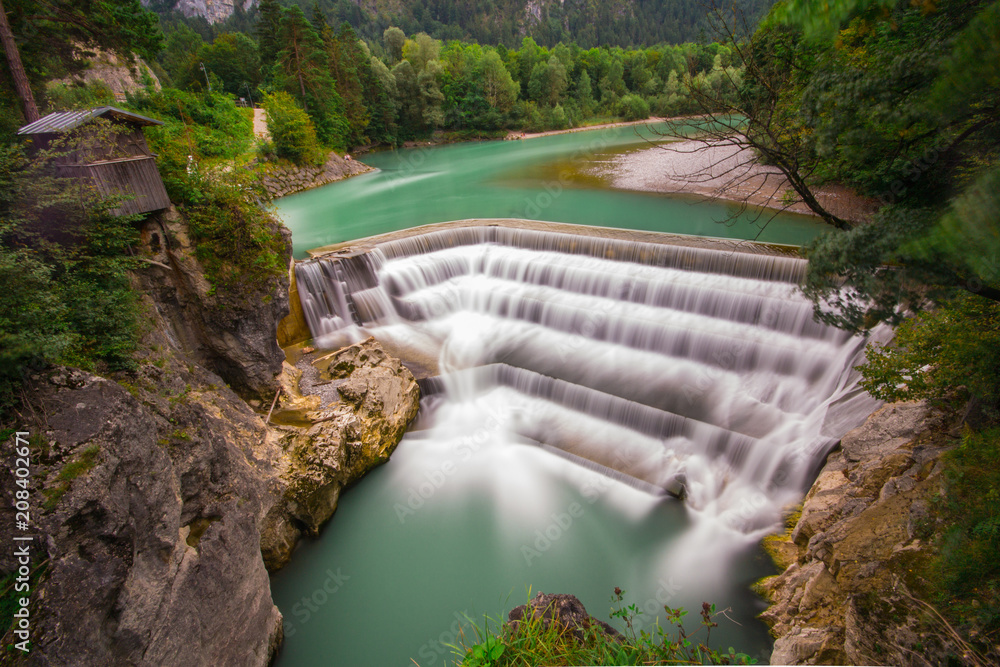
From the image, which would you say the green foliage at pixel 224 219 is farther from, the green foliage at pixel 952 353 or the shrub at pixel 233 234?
the green foliage at pixel 952 353

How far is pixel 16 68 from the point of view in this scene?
9.52 m

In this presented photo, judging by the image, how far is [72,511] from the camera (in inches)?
147

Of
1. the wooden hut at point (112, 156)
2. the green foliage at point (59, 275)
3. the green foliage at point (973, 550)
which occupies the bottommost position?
the green foliage at point (973, 550)

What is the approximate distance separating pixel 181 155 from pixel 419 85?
144 ft

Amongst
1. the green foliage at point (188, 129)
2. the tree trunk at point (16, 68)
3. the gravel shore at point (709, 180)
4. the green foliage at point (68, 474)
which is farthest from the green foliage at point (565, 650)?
the gravel shore at point (709, 180)

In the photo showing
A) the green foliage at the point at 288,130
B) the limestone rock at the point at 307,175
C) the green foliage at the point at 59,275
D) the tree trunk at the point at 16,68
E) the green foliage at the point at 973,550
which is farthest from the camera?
the green foliage at the point at 288,130

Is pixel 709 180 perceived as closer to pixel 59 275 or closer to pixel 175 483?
pixel 175 483

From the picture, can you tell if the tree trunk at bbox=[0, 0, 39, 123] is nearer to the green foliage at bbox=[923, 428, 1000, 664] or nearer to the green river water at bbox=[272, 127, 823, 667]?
the green river water at bbox=[272, 127, 823, 667]

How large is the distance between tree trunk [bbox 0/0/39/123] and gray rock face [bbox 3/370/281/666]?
9030 millimetres

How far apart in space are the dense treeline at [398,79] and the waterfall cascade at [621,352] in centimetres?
1968

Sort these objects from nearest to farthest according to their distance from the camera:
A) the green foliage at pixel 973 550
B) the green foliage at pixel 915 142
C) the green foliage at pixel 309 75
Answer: the green foliage at pixel 915 142, the green foliage at pixel 973 550, the green foliage at pixel 309 75

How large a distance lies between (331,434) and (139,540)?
4.00 metres

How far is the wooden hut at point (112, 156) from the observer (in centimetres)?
671

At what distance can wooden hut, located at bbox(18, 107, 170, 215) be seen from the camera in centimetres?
671
